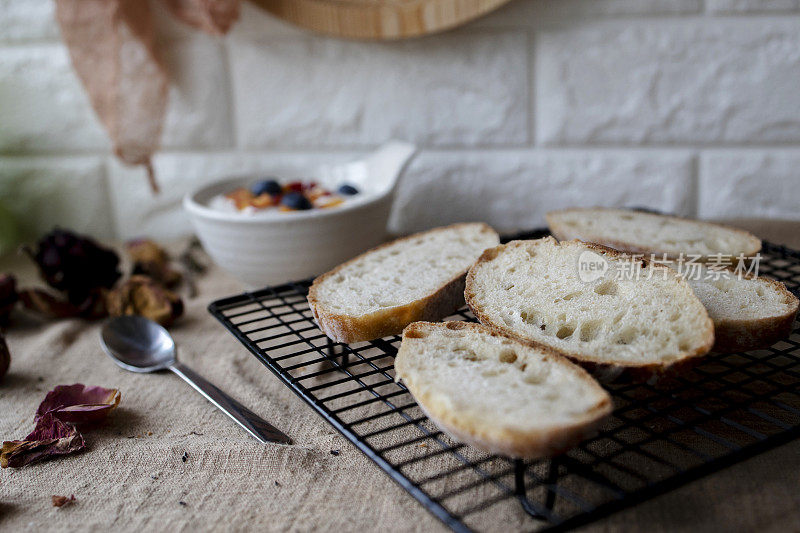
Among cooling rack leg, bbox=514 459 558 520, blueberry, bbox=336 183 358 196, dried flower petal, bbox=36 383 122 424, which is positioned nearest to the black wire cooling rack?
cooling rack leg, bbox=514 459 558 520

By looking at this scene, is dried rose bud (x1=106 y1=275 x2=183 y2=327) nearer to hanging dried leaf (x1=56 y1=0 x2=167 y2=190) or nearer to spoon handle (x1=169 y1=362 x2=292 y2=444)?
spoon handle (x1=169 y1=362 x2=292 y2=444)

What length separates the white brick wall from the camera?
1.77 metres

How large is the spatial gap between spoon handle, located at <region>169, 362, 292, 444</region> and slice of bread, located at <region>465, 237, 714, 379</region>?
365mm

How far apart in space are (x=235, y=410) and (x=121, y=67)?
122cm

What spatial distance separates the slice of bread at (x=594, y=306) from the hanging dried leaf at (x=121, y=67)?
1213 millimetres

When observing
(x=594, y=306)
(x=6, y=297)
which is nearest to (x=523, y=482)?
(x=594, y=306)

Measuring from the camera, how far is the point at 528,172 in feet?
6.41

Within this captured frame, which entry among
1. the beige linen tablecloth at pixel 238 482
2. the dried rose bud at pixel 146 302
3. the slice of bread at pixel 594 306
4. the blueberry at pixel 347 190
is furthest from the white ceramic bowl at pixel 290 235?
the slice of bread at pixel 594 306

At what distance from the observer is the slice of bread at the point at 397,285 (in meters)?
1.10

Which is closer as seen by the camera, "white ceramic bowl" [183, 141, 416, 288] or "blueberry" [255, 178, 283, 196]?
"white ceramic bowl" [183, 141, 416, 288]

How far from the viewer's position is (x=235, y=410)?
3.56 feet

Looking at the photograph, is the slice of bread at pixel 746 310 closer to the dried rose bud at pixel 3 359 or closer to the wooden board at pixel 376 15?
the wooden board at pixel 376 15

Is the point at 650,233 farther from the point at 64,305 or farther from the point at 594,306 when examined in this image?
the point at 64,305

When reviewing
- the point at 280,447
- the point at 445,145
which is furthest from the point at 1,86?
the point at 280,447
